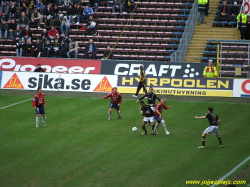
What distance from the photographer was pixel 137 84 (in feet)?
122

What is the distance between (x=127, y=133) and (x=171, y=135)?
237 centimetres

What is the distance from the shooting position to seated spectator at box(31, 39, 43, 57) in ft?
141

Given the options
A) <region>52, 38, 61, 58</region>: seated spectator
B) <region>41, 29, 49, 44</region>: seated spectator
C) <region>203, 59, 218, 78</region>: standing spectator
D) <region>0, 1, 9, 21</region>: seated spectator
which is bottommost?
<region>203, 59, 218, 78</region>: standing spectator

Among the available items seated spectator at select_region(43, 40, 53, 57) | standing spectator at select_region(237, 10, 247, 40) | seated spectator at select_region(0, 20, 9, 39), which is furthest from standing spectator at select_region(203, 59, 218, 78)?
seated spectator at select_region(0, 20, 9, 39)

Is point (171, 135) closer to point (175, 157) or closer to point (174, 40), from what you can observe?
point (175, 157)

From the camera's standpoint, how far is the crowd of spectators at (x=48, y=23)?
140 feet

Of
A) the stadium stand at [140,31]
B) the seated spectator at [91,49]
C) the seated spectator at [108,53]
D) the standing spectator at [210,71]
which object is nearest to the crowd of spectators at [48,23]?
the seated spectator at [91,49]

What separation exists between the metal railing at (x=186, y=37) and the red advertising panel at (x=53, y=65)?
624 cm

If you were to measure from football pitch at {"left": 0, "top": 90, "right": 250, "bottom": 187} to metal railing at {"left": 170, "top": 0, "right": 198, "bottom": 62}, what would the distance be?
6.02m

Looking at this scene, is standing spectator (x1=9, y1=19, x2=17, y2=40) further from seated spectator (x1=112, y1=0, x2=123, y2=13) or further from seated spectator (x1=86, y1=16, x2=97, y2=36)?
seated spectator (x1=112, y1=0, x2=123, y2=13)

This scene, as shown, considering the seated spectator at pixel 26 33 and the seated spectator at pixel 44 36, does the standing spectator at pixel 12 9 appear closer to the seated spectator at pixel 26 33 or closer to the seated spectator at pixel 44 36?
the seated spectator at pixel 26 33

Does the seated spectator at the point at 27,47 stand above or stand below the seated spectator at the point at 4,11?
below

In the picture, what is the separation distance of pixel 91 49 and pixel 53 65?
361cm

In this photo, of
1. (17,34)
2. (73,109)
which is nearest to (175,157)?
(73,109)
